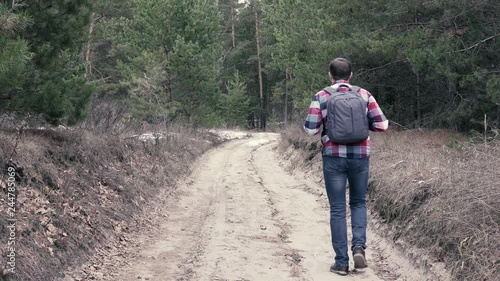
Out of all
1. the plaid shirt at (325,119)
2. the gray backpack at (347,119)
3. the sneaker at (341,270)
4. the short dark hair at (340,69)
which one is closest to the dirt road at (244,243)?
the sneaker at (341,270)

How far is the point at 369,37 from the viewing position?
14734 mm

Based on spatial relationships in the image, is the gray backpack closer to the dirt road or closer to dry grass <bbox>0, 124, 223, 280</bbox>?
the dirt road

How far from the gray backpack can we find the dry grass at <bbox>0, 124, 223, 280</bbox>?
3099 millimetres

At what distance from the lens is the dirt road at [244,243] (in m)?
5.11

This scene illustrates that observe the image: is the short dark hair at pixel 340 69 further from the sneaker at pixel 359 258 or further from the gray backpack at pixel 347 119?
the sneaker at pixel 359 258

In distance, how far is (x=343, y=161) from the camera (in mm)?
4820

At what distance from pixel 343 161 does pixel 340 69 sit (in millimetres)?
942

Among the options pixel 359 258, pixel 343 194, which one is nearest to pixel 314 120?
pixel 343 194

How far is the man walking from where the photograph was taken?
4812 millimetres

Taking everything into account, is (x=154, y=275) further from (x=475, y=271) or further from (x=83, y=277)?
(x=475, y=271)

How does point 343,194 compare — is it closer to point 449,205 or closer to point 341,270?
point 341,270

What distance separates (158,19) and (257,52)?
3128 centimetres

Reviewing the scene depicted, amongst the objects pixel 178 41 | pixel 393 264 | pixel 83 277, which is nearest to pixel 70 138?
pixel 83 277

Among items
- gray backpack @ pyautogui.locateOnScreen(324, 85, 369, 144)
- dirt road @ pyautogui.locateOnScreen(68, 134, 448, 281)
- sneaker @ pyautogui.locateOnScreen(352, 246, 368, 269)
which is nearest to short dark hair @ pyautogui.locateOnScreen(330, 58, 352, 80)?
gray backpack @ pyautogui.locateOnScreen(324, 85, 369, 144)
